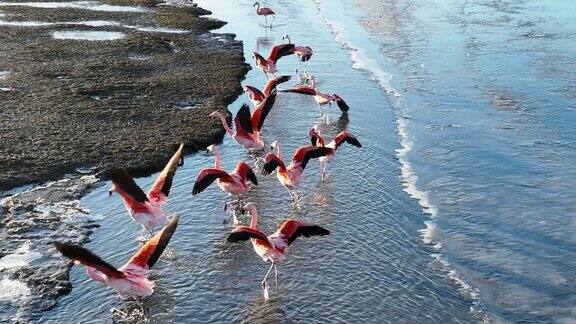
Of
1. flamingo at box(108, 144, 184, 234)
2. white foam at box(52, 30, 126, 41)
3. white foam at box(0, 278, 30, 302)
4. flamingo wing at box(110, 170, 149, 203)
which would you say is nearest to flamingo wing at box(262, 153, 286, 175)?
flamingo at box(108, 144, 184, 234)

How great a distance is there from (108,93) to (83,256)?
8572mm

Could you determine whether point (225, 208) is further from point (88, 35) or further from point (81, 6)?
point (81, 6)

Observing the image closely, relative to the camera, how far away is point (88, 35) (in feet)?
65.5

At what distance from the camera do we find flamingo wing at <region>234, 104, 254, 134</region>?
412 inches

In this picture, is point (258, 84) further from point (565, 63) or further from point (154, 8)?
point (154, 8)

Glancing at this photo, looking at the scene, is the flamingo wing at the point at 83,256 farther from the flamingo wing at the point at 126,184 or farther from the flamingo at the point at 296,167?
the flamingo at the point at 296,167

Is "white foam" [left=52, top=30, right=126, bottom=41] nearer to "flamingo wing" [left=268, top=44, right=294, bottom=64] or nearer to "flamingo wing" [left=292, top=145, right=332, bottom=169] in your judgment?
"flamingo wing" [left=268, top=44, right=294, bottom=64]

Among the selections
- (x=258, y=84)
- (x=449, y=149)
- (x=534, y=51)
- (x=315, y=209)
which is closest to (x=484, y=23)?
(x=534, y=51)

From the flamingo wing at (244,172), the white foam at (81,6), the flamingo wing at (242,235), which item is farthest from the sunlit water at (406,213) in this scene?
the white foam at (81,6)

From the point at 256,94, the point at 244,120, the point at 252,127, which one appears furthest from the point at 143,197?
the point at 256,94

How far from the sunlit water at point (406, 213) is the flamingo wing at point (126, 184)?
0.80 metres

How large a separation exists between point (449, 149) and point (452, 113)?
1978 mm

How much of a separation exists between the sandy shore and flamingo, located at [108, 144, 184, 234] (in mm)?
2447

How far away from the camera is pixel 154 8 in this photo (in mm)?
24781
